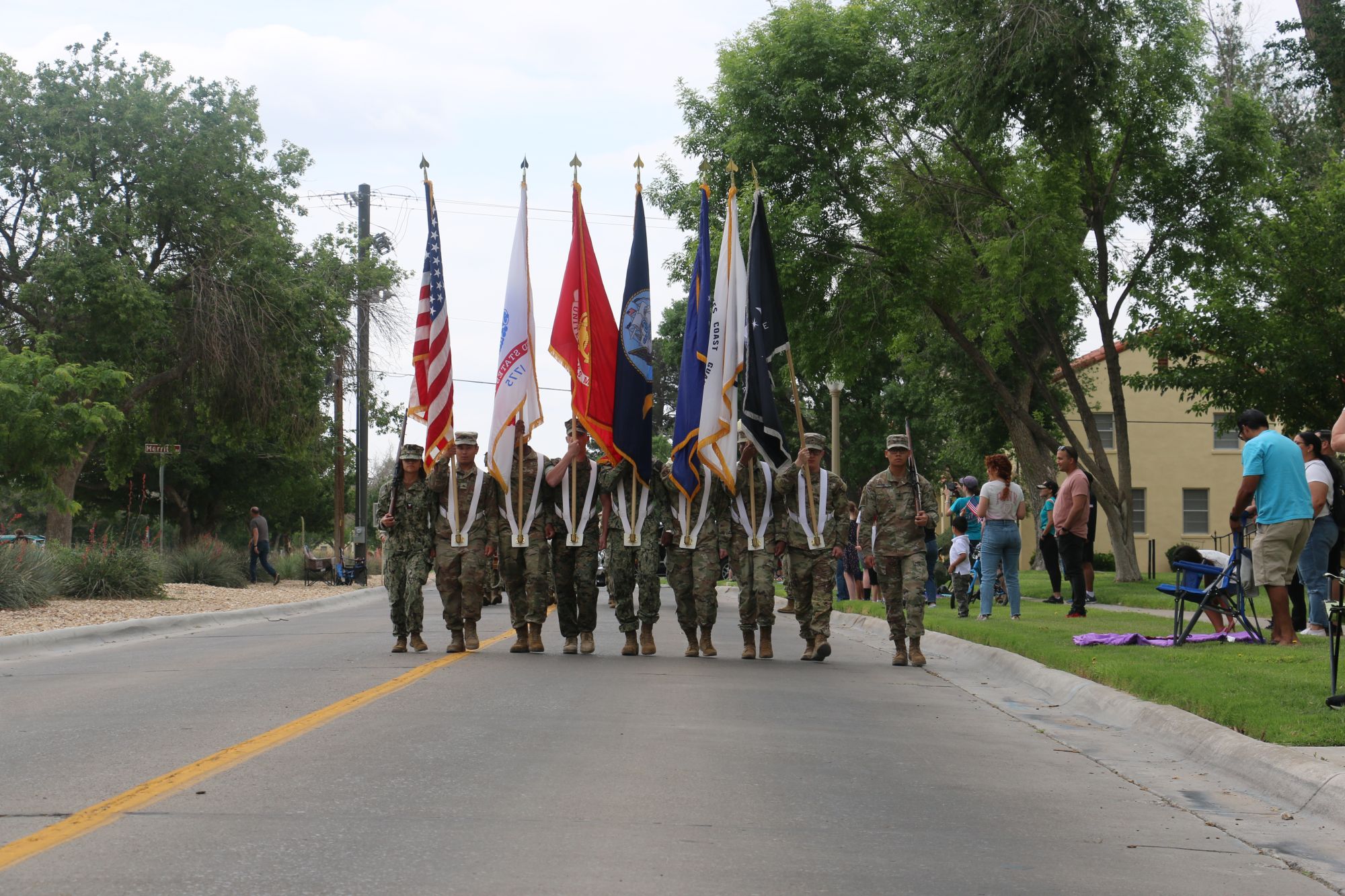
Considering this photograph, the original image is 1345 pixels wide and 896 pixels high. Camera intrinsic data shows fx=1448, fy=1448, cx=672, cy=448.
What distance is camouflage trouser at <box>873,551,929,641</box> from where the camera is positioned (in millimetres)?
12938

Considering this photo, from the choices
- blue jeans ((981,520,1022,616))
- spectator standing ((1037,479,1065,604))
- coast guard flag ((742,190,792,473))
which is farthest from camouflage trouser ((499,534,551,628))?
spectator standing ((1037,479,1065,604))

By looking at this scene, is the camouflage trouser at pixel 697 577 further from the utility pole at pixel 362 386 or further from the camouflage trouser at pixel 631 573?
the utility pole at pixel 362 386

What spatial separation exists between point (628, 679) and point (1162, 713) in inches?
152

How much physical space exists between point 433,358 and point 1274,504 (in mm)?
7769

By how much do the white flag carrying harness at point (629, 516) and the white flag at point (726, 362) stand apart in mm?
630

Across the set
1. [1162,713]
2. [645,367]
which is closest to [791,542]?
[645,367]

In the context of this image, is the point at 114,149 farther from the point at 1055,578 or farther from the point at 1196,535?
the point at 1196,535

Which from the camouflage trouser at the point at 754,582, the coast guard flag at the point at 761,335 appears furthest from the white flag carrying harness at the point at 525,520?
the coast guard flag at the point at 761,335

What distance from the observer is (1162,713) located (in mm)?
9141

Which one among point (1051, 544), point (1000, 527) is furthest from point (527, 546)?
point (1051, 544)

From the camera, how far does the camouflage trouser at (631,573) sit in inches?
502

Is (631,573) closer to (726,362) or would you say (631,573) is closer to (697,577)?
(697,577)

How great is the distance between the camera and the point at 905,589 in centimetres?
1307

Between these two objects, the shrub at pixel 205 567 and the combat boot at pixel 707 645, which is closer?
the combat boot at pixel 707 645
